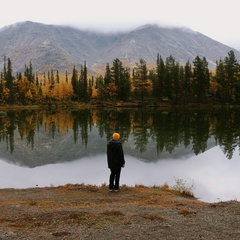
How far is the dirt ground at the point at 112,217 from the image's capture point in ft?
34.1

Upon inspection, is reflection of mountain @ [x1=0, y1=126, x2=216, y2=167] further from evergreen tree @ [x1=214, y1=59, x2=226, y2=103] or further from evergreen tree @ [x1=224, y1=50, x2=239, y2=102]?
evergreen tree @ [x1=224, y1=50, x2=239, y2=102]

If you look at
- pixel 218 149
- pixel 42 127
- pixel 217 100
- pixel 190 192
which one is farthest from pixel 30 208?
pixel 217 100

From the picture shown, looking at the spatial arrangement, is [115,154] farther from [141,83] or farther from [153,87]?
[141,83]

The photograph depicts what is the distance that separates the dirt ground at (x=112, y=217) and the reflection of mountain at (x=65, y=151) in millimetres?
13547

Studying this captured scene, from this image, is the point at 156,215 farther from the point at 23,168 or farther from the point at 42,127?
the point at 42,127

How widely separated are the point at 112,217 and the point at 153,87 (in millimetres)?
113908

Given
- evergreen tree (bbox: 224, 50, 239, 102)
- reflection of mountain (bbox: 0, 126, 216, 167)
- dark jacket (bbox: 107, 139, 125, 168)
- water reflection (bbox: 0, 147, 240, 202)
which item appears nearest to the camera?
dark jacket (bbox: 107, 139, 125, 168)

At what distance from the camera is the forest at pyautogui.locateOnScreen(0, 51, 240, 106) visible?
114562 millimetres

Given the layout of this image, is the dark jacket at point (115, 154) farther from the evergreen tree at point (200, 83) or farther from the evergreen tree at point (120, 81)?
the evergreen tree at point (120, 81)

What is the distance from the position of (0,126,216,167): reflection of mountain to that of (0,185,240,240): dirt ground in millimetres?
13547

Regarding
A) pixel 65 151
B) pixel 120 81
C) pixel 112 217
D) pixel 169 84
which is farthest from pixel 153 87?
pixel 112 217

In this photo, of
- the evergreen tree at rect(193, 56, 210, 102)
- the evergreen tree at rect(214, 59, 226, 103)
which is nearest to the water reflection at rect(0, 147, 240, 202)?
the evergreen tree at rect(214, 59, 226, 103)

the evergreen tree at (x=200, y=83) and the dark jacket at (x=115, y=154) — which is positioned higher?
the evergreen tree at (x=200, y=83)

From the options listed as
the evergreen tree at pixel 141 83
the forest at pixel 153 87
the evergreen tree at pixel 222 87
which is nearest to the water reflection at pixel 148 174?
the evergreen tree at pixel 222 87
